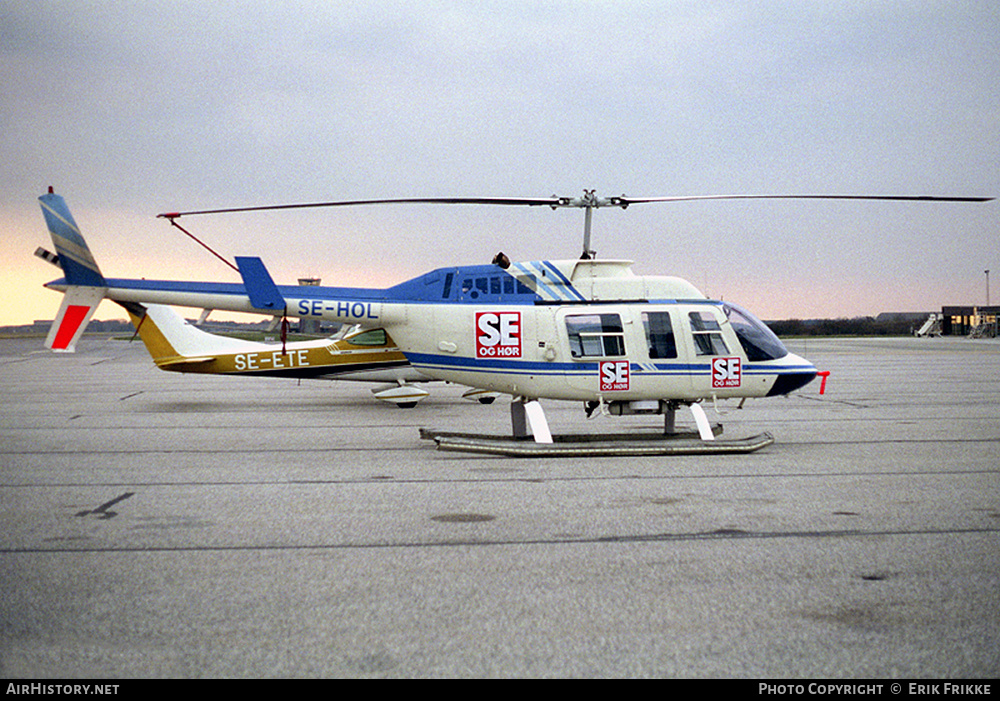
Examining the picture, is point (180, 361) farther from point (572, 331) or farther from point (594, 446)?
point (594, 446)

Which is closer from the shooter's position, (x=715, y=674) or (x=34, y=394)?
(x=715, y=674)

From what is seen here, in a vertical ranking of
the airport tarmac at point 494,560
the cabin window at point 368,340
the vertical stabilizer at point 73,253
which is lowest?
the airport tarmac at point 494,560

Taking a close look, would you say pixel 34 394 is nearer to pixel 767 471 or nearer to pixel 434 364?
pixel 434 364

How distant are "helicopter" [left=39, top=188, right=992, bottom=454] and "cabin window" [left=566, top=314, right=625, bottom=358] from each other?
0.02 metres

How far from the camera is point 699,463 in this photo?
34.9ft

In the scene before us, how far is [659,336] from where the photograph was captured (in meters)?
12.2

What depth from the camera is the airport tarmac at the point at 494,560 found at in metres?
Result: 4.39

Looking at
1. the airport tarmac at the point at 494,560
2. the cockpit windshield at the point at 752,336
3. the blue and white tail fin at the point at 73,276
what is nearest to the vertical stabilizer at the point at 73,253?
the blue and white tail fin at the point at 73,276

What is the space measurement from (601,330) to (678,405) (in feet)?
5.81

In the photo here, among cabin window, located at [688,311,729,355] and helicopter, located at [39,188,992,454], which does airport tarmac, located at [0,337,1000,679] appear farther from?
cabin window, located at [688,311,729,355]

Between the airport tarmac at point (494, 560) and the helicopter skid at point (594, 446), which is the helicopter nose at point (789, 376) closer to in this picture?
the airport tarmac at point (494, 560)

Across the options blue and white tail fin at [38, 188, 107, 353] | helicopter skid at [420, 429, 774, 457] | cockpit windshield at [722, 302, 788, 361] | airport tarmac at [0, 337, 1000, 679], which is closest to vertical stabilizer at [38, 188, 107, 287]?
blue and white tail fin at [38, 188, 107, 353]

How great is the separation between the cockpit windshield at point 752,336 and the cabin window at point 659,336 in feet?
3.50

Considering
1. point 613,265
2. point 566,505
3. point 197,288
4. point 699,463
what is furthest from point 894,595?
point 197,288
